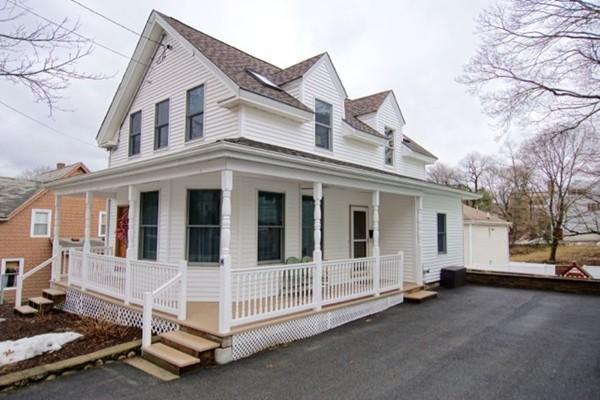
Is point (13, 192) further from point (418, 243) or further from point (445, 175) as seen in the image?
Answer: point (445, 175)

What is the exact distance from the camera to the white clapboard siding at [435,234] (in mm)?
11727

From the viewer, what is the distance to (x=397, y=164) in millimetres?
12461

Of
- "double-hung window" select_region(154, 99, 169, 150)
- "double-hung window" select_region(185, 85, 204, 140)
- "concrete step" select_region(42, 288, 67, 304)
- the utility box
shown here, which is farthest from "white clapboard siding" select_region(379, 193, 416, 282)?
"concrete step" select_region(42, 288, 67, 304)

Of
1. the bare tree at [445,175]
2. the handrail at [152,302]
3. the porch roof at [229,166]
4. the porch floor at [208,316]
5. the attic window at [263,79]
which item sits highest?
the bare tree at [445,175]

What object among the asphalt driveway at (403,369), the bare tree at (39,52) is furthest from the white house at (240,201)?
the bare tree at (39,52)

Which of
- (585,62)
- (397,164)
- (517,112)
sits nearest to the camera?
(585,62)

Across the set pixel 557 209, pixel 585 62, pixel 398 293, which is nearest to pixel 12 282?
pixel 398 293

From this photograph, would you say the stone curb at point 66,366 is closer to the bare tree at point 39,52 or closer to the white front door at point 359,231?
the bare tree at point 39,52

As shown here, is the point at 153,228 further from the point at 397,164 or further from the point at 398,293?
the point at 397,164

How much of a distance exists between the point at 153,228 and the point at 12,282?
15179mm

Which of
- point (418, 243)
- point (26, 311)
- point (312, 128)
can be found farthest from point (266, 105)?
point (26, 311)

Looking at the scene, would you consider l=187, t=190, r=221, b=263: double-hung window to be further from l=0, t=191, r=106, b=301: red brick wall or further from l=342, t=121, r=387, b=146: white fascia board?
l=0, t=191, r=106, b=301: red brick wall

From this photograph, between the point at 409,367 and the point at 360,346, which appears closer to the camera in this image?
the point at 409,367

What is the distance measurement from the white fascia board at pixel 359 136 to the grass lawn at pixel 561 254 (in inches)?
860
